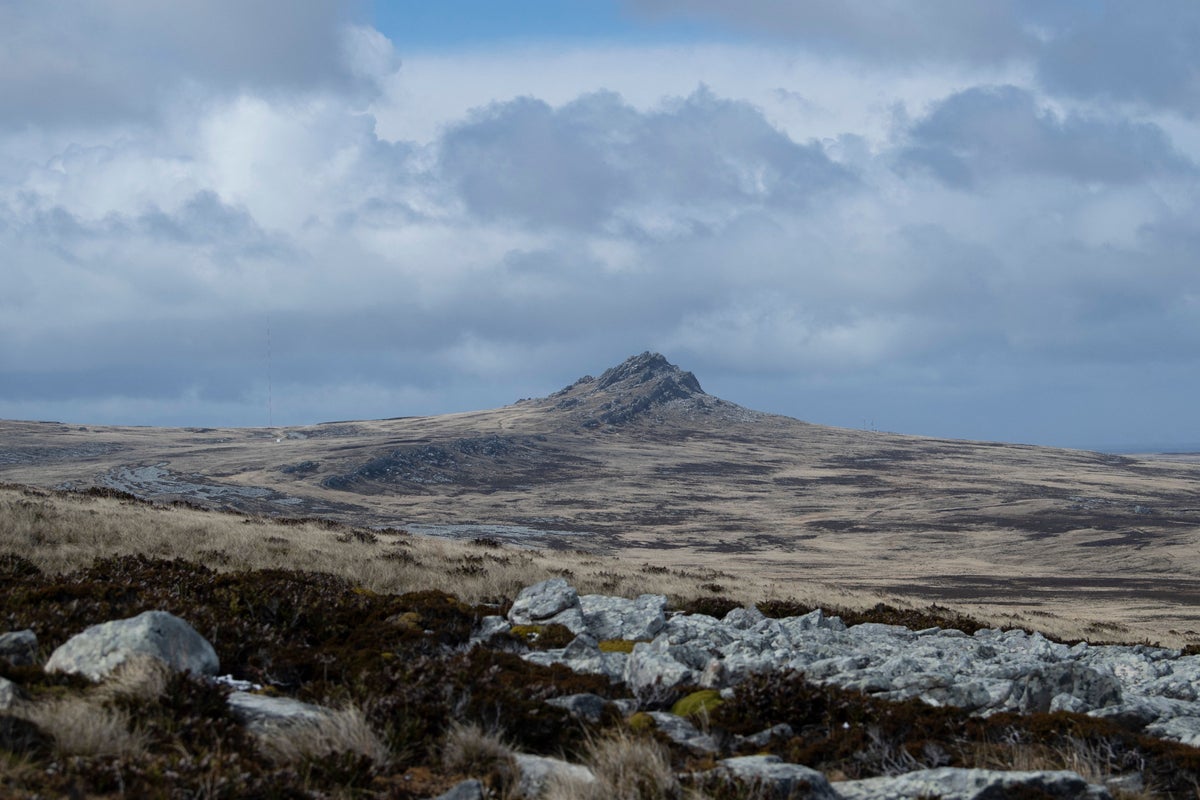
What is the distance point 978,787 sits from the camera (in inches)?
261

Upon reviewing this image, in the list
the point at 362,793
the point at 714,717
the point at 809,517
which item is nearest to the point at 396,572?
the point at 714,717

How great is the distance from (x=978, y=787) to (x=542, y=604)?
9288 millimetres

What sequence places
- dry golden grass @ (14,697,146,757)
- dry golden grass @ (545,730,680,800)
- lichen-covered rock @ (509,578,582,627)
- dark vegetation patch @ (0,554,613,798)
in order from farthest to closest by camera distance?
lichen-covered rock @ (509,578,582,627)
dry golden grass @ (545,730,680,800)
dry golden grass @ (14,697,146,757)
dark vegetation patch @ (0,554,613,798)

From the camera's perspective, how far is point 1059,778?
672 centimetres

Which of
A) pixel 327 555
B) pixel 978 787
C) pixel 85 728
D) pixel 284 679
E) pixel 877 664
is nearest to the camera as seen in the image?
pixel 85 728

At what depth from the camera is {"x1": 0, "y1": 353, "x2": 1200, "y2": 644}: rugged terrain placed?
206ft

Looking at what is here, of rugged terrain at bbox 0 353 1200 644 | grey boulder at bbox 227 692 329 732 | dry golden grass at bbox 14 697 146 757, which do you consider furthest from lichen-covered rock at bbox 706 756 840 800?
rugged terrain at bbox 0 353 1200 644

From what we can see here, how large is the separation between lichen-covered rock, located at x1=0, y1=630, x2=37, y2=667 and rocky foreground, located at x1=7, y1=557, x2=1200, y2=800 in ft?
0.11

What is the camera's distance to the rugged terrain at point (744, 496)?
62.9 metres

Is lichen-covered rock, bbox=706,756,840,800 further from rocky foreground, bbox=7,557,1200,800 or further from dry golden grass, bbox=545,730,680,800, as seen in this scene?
dry golden grass, bbox=545,730,680,800

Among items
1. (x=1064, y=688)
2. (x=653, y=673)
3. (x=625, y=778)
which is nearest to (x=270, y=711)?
(x=625, y=778)

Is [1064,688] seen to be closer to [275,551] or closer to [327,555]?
[327,555]

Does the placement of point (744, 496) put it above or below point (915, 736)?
below

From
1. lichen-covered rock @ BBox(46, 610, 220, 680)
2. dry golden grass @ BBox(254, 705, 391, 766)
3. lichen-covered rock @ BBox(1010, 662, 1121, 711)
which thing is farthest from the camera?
lichen-covered rock @ BBox(1010, 662, 1121, 711)
